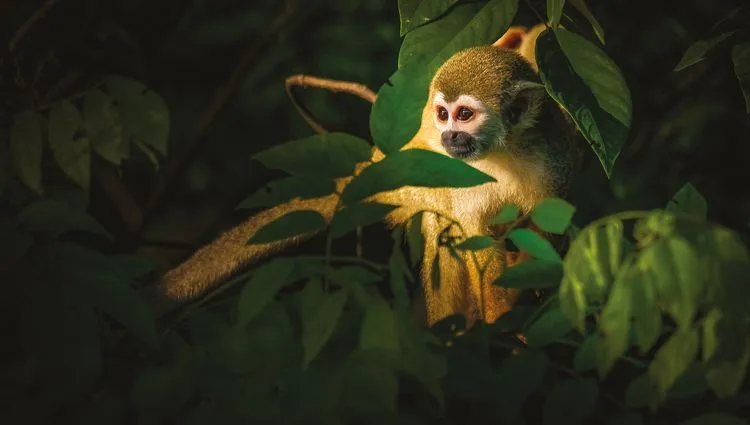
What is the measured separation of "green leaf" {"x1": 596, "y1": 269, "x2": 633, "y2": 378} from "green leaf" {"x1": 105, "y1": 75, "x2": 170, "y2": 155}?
1.82 meters

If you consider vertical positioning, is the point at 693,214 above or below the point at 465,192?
above

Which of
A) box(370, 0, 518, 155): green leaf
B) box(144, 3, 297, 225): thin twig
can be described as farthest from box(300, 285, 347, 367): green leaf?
box(144, 3, 297, 225): thin twig

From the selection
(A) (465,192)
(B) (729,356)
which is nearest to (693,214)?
(B) (729,356)

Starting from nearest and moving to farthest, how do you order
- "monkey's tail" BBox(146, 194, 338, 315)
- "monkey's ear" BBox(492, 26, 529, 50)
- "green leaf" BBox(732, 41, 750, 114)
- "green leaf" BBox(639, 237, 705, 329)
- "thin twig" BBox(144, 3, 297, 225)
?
"green leaf" BBox(639, 237, 705, 329), "green leaf" BBox(732, 41, 750, 114), "monkey's tail" BBox(146, 194, 338, 315), "monkey's ear" BBox(492, 26, 529, 50), "thin twig" BBox(144, 3, 297, 225)

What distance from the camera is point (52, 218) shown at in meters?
1.63

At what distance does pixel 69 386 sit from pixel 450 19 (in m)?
1.47

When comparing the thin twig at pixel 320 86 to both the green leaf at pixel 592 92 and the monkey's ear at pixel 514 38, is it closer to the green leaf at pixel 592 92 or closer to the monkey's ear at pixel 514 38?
the monkey's ear at pixel 514 38

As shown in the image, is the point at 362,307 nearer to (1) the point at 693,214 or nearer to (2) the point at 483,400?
(2) the point at 483,400

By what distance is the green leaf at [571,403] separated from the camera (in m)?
1.61

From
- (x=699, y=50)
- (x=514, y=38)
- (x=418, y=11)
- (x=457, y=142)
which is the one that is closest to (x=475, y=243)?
(x=418, y=11)

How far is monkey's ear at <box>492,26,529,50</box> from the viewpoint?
4.16m

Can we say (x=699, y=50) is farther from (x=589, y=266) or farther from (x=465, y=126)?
(x=589, y=266)

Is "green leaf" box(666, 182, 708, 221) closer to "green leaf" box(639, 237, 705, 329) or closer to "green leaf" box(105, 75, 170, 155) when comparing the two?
"green leaf" box(639, 237, 705, 329)

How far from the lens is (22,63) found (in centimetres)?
375
